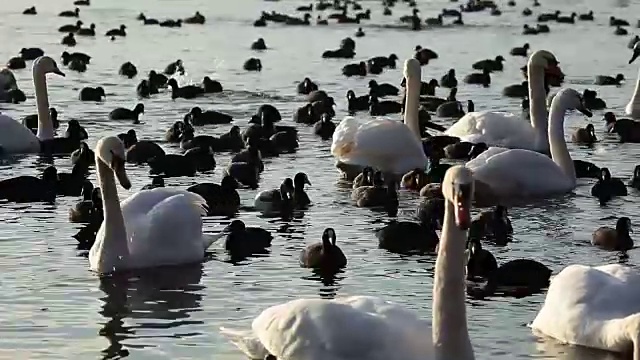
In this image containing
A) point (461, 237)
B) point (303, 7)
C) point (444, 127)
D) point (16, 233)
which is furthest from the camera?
point (303, 7)

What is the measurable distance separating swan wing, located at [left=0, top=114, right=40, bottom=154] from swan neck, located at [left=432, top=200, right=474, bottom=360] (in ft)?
43.2

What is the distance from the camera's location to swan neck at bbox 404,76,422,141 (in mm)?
20672

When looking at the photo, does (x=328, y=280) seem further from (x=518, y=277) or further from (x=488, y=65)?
(x=488, y=65)

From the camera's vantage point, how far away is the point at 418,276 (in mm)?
12859

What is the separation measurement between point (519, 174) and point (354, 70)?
17.4 metres

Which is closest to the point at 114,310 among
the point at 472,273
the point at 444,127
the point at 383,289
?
the point at 383,289

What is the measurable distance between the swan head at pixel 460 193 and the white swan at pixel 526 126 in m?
12.4

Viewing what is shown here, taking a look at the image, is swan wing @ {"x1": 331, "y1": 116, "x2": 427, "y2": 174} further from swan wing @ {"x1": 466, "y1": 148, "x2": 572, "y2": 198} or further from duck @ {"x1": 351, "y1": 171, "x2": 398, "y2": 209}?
duck @ {"x1": 351, "y1": 171, "x2": 398, "y2": 209}

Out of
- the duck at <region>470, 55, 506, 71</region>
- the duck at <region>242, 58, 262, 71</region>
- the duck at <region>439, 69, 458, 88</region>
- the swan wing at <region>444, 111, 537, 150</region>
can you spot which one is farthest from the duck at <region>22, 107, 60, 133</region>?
the duck at <region>470, 55, 506, 71</region>

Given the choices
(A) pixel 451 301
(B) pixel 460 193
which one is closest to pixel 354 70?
(A) pixel 451 301

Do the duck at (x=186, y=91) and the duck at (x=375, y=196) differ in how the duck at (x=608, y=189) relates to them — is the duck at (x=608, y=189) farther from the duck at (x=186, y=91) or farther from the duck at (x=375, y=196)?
the duck at (x=186, y=91)

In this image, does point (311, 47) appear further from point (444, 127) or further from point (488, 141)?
point (488, 141)

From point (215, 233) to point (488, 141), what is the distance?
7.07 metres

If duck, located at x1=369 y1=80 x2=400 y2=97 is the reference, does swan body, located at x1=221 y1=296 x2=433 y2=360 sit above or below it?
above
